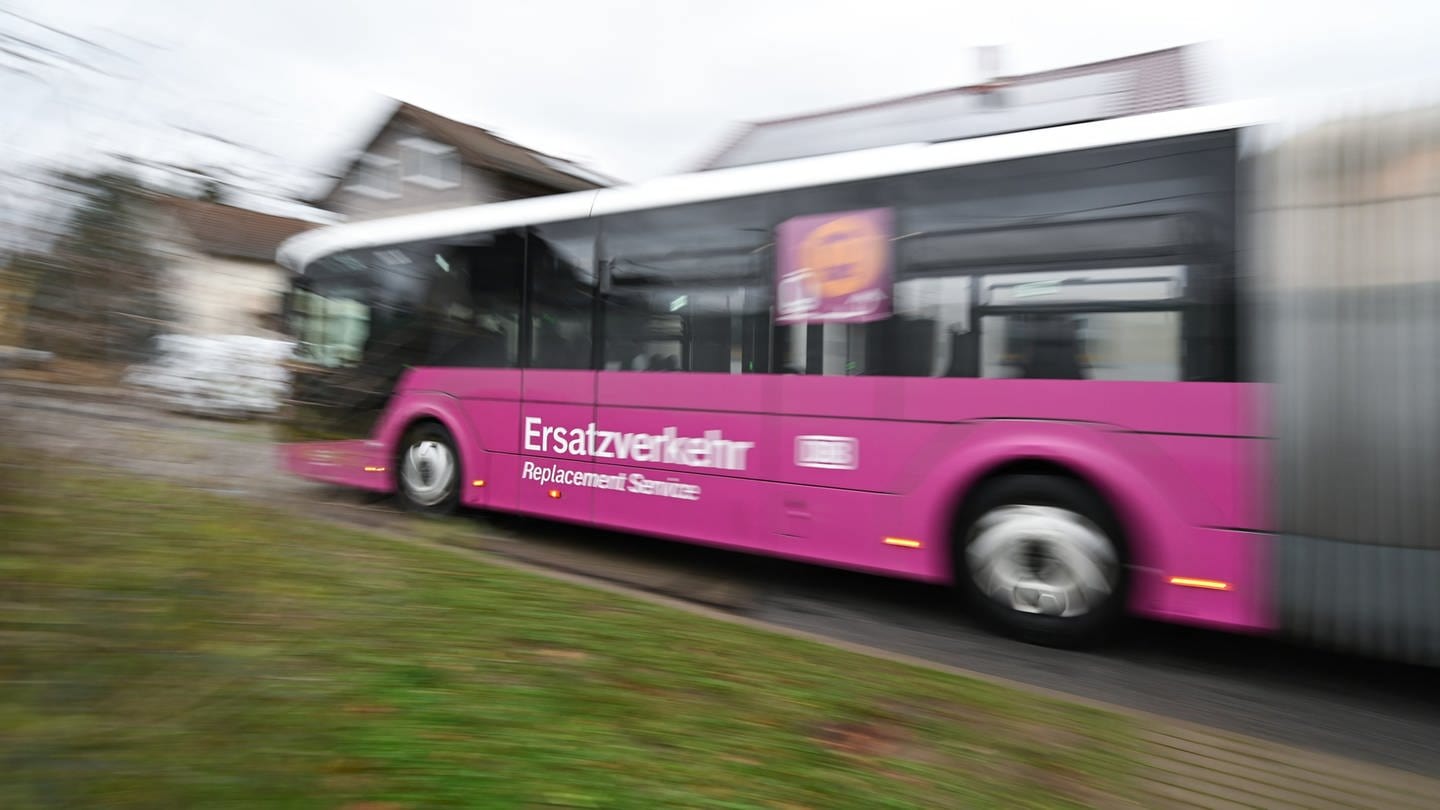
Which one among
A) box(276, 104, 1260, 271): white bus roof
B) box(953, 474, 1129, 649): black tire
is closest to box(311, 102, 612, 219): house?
box(276, 104, 1260, 271): white bus roof

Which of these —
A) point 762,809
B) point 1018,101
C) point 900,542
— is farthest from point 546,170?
point 762,809

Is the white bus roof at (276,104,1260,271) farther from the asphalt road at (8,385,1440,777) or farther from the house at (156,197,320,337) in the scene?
the asphalt road at (8,385,1440,777)

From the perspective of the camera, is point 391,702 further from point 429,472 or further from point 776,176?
point 429,472

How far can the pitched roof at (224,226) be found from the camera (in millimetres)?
3221

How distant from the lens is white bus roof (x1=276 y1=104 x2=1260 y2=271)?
4492 mm

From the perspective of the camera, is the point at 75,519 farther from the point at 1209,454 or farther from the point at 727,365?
the point at 1209,454

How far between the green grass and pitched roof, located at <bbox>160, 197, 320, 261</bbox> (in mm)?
1025

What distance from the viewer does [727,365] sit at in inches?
232

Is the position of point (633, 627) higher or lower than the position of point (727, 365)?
lower

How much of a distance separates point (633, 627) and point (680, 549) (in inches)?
125

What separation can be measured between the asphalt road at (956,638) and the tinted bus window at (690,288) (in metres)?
1.62

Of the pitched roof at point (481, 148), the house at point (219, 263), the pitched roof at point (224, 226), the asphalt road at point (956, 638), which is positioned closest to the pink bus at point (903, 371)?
the asphalt road at point (956, 638)

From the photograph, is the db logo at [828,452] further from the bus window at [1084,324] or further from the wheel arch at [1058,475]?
the bus window at [1084,324]

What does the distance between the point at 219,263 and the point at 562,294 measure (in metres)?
3.51
